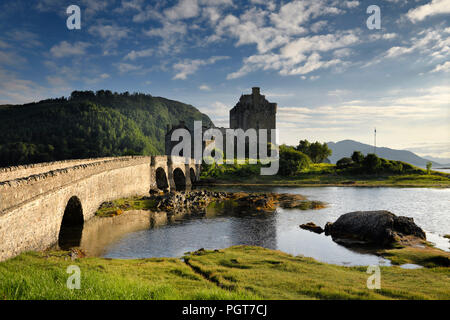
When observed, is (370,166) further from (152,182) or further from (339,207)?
(152,182)

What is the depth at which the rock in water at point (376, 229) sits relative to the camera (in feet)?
81.5

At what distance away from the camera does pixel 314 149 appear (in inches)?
4651

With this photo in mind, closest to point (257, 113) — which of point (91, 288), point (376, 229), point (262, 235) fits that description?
point (262, 235)

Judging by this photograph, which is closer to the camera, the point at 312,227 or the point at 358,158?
the point at 312,227

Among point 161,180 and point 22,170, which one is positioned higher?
point 22,170

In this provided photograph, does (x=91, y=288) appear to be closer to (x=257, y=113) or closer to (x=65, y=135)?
(x=257, y=113)

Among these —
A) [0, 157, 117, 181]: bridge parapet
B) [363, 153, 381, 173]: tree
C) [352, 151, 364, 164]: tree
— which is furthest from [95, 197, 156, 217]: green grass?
[352, 151, 364, 164]: tree

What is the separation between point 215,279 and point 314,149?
111 metres

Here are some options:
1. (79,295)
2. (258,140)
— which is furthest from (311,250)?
(258,140)

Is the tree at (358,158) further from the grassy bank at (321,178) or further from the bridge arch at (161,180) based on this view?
the bridge arch at (161,180)

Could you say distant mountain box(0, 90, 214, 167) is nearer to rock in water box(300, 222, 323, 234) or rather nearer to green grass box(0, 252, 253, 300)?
rock in water box(300, 222, 323, 234)

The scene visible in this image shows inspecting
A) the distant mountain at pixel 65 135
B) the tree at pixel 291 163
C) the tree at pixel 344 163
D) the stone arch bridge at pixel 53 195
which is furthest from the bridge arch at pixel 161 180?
the tree at pixel 344 163

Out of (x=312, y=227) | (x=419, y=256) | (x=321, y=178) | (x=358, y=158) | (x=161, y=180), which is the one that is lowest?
(x=312, y=227)

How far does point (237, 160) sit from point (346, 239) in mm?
72800
